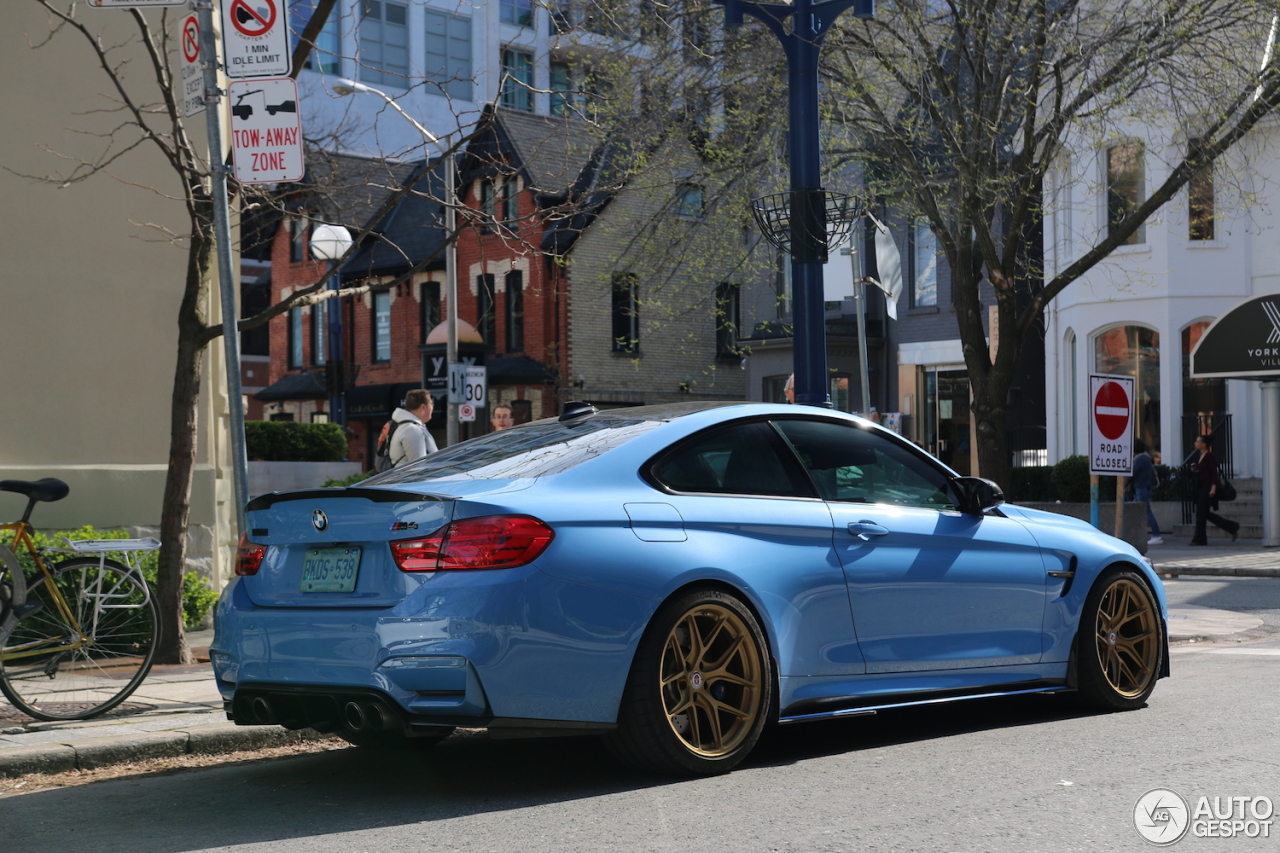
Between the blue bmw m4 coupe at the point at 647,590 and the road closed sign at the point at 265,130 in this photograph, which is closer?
the blue bmw m4 coupe at the point at 647,590

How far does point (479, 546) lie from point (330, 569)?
2.13ft

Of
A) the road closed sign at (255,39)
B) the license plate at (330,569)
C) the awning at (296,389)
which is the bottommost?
the license plate at (330,569)

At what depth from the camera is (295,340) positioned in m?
44.9

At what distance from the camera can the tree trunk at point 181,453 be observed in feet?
30.8

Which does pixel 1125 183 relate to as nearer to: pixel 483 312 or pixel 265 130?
pixel 483 312

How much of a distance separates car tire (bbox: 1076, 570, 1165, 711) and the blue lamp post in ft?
8.52

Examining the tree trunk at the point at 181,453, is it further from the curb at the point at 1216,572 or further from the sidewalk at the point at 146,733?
the curb at the point at 1216,572

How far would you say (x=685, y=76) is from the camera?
52.3 ft

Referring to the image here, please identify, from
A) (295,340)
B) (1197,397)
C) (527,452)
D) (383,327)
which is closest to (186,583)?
(527,452)

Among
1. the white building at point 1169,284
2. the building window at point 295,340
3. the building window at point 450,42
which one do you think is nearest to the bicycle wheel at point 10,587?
the white building at point 1169,284

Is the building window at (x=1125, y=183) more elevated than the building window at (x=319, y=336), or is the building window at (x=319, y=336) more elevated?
the building window at (x=1125, y=183)

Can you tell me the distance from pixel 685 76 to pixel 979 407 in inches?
197

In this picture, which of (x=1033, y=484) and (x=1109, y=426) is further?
(x=1033, y=484)

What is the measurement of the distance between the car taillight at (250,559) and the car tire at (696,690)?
5.04ft
